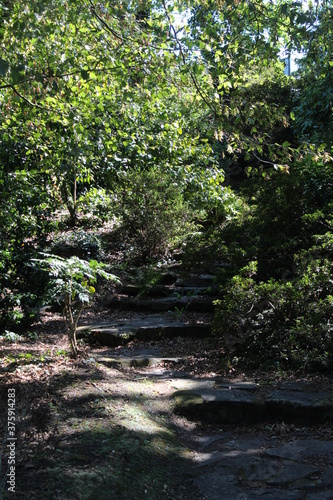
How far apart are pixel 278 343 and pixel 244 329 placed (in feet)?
1.40

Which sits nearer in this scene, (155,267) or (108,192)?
(155,267)

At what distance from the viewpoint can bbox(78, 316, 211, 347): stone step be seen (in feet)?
21.7

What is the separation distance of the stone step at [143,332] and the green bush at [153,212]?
2.62 metres

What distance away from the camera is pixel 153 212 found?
913cm

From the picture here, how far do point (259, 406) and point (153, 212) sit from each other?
5.38 metres

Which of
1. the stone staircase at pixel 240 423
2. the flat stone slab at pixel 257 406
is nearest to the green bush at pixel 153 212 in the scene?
the stone staircase at pixel 240 423

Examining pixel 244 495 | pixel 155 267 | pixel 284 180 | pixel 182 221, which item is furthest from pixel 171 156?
pixel 244 495

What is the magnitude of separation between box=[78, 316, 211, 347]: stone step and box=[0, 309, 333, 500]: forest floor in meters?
1.19

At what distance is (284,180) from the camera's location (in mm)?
7141

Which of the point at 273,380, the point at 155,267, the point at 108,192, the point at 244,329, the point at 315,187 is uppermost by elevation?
the point at 108,192

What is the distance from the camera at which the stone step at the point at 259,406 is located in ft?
13.6

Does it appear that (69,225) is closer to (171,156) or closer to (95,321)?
(171,156)

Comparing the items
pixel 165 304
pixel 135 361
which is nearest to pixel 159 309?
pixel 165 304

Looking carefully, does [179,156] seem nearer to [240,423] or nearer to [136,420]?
[240,423]
